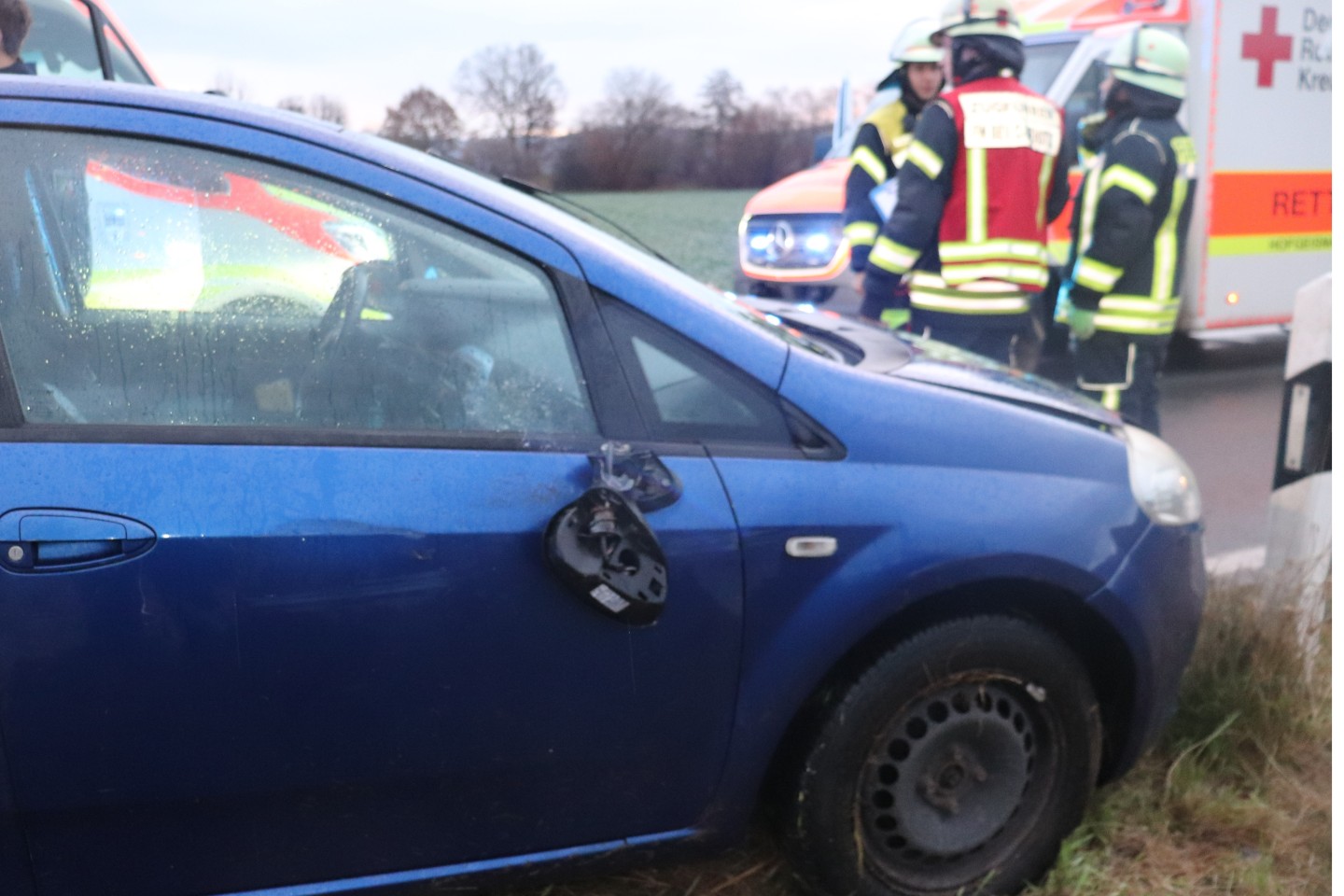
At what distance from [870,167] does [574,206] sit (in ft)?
9.90

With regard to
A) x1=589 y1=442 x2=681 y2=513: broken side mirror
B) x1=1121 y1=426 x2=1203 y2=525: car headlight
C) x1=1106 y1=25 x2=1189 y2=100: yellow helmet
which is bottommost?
x1=1121 y1=426 x2=1203 y2=525: car headlight

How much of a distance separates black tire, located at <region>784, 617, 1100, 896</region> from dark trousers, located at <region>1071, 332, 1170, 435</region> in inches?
108

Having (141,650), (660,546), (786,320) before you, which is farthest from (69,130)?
(786,320)

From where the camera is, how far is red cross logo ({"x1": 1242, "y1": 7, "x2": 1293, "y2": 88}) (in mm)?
7793

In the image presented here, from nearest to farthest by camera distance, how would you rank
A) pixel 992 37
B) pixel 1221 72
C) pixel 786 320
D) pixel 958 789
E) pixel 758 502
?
pixel 758 502 < pixel 958 789 < pixel 786 320 < pixel 992 37 < pixel 1221 72

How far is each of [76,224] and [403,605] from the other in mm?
779

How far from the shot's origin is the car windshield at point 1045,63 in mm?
7562

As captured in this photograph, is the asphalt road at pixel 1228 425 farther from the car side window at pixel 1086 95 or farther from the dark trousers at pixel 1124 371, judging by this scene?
the car side window at pixel 1086 95

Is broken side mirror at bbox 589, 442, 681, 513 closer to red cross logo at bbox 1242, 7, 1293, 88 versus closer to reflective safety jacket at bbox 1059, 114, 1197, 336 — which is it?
reflective safety jacket at bbox 1059, 114, 1197, 336

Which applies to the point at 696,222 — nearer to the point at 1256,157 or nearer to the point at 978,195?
the point at 978,195

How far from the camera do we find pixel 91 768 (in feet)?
6.06

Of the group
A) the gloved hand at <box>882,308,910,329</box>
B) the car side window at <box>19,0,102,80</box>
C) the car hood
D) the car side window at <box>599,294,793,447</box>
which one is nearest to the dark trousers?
the gloved hand at <box>882,308,910,329</box>

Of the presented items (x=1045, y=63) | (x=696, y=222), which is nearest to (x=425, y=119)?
(x=696, y=222)

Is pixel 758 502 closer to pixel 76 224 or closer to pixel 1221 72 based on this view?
pixel 76 224
